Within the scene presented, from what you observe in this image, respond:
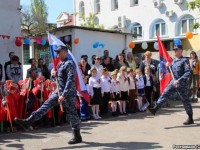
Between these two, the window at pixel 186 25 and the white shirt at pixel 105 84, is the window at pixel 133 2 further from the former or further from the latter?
the white shirt at pixel 105 84

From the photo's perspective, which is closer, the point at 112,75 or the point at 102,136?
the point at 102,136

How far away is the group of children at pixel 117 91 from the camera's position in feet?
33.8

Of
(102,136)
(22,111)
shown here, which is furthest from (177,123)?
(22,111)

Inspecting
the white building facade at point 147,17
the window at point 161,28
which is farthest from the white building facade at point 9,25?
the window at point 161,28

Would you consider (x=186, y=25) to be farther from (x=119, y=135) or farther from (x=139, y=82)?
(x=119, y=135)

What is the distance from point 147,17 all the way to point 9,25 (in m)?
20.2

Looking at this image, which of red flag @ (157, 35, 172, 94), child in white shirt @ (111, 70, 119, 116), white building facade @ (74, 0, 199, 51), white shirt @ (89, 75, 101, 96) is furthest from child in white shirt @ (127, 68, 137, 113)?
white building facade @ (74, 0, 199, 51)

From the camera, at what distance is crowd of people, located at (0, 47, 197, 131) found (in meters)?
8.70

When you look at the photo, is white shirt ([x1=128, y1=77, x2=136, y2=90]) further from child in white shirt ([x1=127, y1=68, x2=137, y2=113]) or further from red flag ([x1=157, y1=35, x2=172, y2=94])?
red flag ([x1=157, y1=35, x2=172, y2=94])

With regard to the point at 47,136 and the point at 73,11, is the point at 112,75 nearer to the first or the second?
the point at 47,136

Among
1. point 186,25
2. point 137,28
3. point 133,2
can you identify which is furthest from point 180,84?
point 133,2

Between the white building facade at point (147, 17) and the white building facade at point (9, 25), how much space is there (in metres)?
17.5

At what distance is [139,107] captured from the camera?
11398 millimetres

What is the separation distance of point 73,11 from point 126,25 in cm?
754
